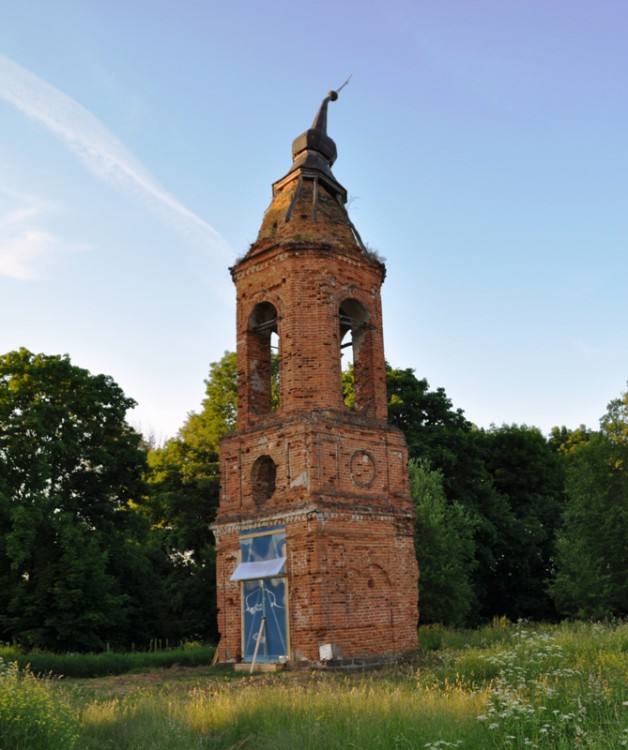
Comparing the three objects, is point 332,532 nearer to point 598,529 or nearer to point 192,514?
point 192,514

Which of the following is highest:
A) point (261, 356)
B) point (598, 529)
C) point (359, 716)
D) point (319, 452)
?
point (261, 356)

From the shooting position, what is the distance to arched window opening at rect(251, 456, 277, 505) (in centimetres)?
1659

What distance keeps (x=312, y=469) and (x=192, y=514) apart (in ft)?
47.0

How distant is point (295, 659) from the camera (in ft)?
48.1

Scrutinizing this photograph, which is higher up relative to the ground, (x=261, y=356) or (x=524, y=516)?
(x=261, y=356)

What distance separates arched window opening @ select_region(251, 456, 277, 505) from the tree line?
6.73 m

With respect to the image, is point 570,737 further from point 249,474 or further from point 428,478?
point 428,478

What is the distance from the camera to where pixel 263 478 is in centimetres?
1680

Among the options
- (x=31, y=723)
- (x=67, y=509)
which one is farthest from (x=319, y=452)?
(x=67, y=509)

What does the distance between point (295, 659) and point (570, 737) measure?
809cm

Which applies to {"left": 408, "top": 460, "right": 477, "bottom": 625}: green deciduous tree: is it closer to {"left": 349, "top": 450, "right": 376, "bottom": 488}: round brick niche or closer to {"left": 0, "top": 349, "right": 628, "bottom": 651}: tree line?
{"left": 0, "top": 349, "right": 628, "bottom": 651}: tree line

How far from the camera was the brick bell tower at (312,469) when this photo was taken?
49.5 feet

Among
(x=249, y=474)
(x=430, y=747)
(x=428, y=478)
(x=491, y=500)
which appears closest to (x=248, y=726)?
(x=430, y=747)

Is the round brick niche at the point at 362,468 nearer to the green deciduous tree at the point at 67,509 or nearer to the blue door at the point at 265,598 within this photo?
the blue door at the point at 265,598
